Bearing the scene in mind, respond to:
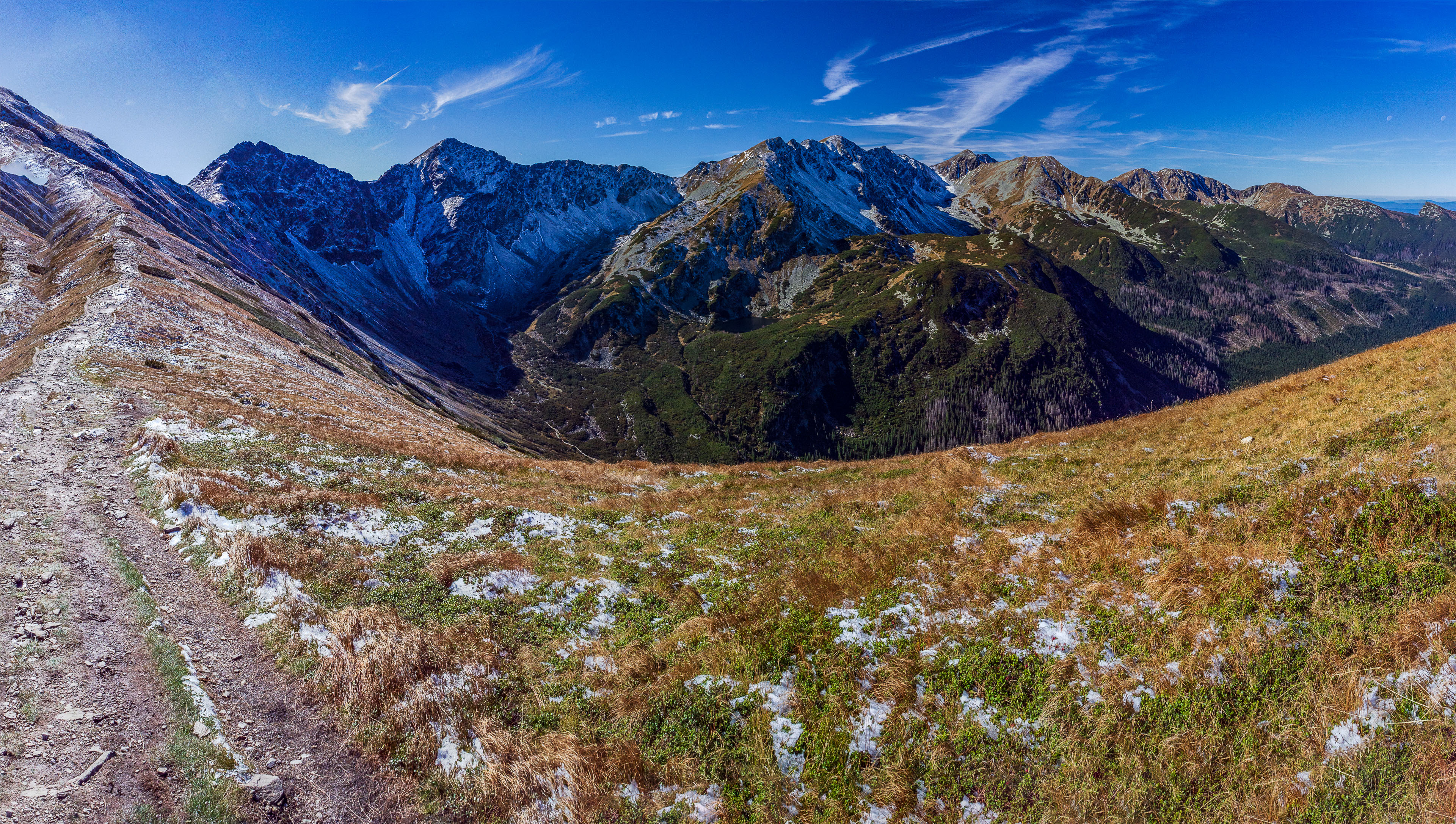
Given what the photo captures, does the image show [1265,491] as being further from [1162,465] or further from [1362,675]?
[1362,675]

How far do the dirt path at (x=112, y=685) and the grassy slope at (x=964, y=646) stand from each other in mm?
800

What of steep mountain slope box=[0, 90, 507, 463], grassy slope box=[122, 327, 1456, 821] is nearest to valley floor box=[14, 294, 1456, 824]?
grassy slope box=[122, 327, 1456, 821]

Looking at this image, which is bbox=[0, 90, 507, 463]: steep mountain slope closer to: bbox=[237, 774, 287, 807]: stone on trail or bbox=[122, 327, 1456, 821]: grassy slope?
bbox=[122, 327, 1456, 821]: grassy slope

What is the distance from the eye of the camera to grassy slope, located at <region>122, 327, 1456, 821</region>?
8.02 m

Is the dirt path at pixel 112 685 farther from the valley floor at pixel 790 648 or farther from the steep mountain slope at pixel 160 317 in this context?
the steep mountain slope at pixel 160 317

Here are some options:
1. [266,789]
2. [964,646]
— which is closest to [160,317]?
[266,789]

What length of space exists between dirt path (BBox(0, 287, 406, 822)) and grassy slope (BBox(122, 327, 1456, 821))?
0.80m

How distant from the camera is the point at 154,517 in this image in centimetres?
1599

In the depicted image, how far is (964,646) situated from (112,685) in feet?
54.8

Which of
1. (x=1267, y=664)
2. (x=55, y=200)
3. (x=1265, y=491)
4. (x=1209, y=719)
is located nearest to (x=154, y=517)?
(x=1209, y=719)

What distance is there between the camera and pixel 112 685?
9.52 m

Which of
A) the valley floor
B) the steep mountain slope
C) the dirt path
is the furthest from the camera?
the steep mountain slope

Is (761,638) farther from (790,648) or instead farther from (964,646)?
(964,646)

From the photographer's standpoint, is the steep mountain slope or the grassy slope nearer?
the grassy slope
